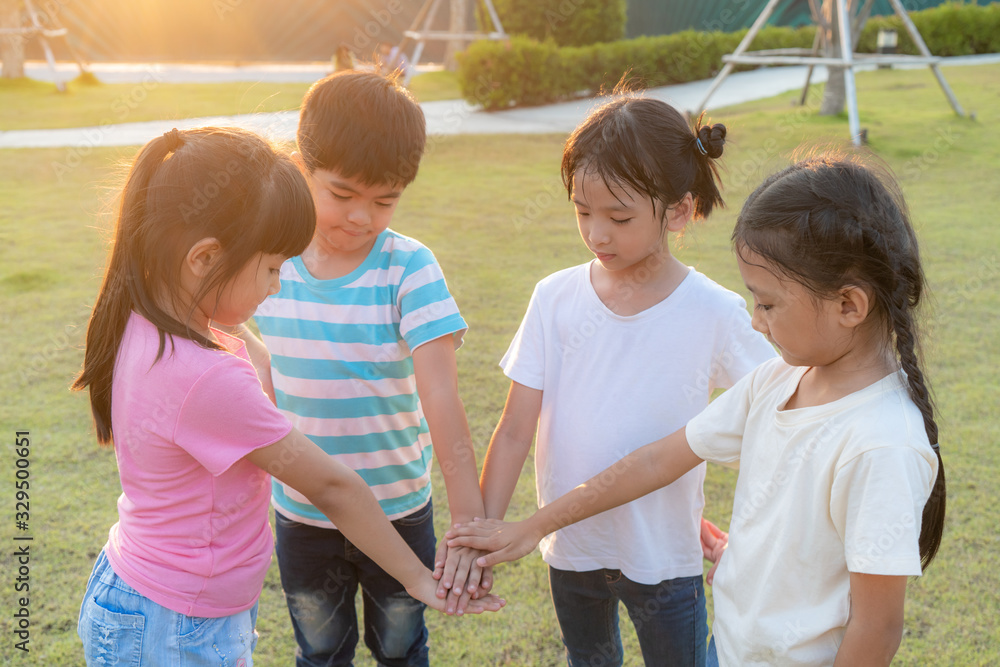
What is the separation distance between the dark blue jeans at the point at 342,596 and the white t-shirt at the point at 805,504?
28.9 inches

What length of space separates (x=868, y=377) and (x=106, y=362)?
1.19m

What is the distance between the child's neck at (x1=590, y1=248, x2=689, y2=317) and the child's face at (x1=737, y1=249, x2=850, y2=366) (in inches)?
14.5

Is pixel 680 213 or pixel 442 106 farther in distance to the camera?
pixel 442 106

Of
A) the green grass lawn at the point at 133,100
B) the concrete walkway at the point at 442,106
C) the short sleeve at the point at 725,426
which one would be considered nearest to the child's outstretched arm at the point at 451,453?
the short sleeve at the point at 725,426

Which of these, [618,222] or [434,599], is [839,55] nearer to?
[618,222]

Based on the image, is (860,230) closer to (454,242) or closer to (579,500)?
(579,500)

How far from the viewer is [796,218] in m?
1.20

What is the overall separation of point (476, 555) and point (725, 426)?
619 mm

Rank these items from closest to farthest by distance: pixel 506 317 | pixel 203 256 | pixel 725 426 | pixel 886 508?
pixel 886 508 < pixel 203 256 < pixel 725 426 < pixel 506 317

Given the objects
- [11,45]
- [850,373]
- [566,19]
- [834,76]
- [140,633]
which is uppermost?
[850,373]

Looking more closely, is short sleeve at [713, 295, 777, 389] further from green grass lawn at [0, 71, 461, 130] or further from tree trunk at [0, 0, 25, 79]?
tree trunk at [0, 0, 25, 79]

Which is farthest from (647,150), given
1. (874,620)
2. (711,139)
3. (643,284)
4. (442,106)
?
(442,106)

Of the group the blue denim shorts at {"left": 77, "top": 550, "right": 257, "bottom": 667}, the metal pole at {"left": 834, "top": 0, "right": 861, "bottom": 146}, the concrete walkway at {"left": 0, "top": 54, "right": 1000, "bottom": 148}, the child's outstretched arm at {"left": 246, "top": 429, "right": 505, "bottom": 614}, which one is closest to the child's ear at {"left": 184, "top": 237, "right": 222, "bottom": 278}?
the child's outstretched arm at {"left": 246, "top": 429, "right": 505, "bottom": 614}

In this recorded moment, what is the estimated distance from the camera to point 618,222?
1.55 metres
